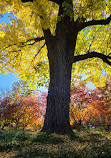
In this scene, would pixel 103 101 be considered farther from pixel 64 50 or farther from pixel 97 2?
pixel 97 2

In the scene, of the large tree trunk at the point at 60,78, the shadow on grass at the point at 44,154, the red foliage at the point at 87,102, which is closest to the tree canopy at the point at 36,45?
the large tree trunk at the point at 60,78

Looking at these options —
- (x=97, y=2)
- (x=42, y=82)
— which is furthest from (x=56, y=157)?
(x=42, y=82)

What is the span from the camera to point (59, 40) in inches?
233

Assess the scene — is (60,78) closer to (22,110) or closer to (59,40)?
(59,40)

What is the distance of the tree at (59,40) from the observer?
5.17 m

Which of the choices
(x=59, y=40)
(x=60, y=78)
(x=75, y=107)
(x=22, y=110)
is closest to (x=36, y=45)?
(x=59, y=40)

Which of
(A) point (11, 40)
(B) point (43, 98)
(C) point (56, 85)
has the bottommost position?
(C) point (56, 85)

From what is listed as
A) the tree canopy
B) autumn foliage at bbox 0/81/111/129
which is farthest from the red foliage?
the tree canopy

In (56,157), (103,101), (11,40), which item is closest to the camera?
(56,157)

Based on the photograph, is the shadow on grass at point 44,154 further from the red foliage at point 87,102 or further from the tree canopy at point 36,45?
the red foliage at point 87,102

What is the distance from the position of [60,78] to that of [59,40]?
5.62 feet

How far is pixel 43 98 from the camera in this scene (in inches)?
649

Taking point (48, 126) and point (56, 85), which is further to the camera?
point (56, 85)

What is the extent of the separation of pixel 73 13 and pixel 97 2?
971 millimetres
